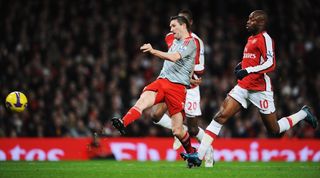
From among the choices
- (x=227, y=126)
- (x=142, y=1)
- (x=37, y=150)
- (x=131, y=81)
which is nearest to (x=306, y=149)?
(x=227, y=126)

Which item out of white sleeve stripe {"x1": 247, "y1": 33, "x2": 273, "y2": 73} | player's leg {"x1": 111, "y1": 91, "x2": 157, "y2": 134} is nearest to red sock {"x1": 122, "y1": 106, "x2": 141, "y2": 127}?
player's leg {"x1": 111, "y1": 91, "x2": 157, "y2": 134}

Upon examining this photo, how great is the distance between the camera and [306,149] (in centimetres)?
1716

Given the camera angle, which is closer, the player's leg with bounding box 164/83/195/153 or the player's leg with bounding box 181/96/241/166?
the player's leg with bounding box 164/83/195/153

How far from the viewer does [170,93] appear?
35.0 feet

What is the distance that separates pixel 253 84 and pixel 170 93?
1.56 m

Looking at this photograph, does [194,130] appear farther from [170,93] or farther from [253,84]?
[170,93]

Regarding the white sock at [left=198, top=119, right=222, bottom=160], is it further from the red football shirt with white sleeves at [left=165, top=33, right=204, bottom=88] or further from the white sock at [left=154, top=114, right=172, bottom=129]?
the white sock at [left=154, top=114, right=172, bottom=129]

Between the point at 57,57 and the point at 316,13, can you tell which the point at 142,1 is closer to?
the point at 57,57

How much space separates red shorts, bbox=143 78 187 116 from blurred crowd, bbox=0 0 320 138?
268 inches

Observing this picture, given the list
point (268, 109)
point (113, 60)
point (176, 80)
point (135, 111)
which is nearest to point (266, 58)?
point (268, 109)

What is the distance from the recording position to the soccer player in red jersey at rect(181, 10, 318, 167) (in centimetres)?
1105

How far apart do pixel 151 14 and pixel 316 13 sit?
5.56 meters

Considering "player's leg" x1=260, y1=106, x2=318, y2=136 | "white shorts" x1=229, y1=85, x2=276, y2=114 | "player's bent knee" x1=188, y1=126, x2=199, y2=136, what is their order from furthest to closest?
"player's bent knee" x1=188, y1=126, x2=199, y2=136 < "player's leg" x1=260, y1=106, x2=318, y2=136 < "white shorts" x1=229, y1=85, x2=276, y2=114

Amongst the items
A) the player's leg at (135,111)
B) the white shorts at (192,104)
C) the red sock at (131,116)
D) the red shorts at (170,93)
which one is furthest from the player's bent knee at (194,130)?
the red sock at (131,116)
